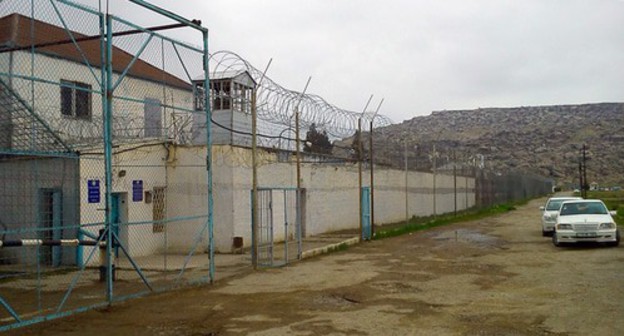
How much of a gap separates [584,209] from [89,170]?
1430 cm

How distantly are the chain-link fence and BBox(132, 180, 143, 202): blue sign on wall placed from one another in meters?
0.06

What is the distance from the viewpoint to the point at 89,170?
16.7 meters

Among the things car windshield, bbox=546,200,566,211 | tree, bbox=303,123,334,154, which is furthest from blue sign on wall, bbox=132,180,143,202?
car windshield, bbox=546,200,566,211

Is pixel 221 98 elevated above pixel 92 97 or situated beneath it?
elevated above

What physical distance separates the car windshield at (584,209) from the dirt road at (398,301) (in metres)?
2.36

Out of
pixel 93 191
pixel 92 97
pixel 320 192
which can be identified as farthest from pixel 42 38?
pixel 320 192

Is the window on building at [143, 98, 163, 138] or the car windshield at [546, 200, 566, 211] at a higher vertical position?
the window on building at [143, 98, 163, 138]

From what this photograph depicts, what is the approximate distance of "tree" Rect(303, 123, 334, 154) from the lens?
21427 mm

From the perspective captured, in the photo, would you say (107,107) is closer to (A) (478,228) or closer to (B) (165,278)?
(B) (165,278)

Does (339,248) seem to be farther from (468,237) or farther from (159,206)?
(468,237)

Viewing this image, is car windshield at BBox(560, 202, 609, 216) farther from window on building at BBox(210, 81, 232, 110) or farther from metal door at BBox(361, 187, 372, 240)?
window on building at BBox(210, 81, 232, 110)

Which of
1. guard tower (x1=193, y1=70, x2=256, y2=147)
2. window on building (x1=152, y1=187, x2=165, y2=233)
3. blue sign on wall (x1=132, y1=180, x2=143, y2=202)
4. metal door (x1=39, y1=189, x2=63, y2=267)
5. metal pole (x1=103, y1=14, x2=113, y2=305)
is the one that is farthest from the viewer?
guard tower (x1=193, y1=70, x2=256, y2=147)

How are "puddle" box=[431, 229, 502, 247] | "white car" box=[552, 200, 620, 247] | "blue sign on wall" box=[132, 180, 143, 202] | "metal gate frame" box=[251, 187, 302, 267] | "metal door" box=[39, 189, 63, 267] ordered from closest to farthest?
"metal door" box=[39, 189, 63, 267]
"metal gate frame" box=[251, 187, 302, 267]
"white car" box=[552, 200, 620, 247]
"blue sign on wall" box=[132, 180, 143, 202]
"puddle" box=[431, 229, 502, 247]

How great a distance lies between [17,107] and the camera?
42.6 ft
